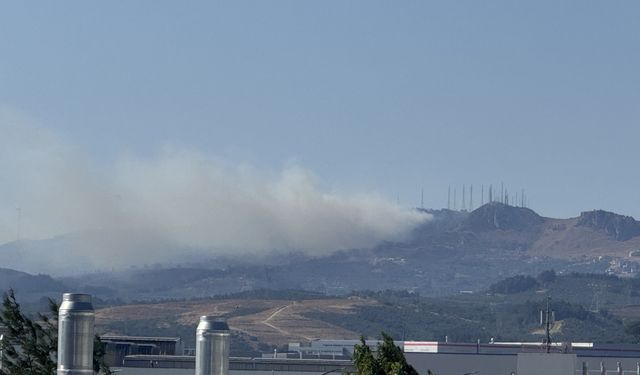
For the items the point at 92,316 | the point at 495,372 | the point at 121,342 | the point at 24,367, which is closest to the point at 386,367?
the point at 24,367

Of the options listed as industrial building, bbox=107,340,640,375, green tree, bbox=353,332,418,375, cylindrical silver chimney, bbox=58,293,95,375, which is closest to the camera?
cylindrical silver chimney, bbox=58,293,95,375

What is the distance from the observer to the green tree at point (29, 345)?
6475cm

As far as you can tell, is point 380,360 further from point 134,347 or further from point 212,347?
point 134,347

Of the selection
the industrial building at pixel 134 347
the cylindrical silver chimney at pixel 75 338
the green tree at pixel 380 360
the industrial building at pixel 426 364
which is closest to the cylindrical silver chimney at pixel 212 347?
the cylindrical silver chimney at pixel 75 338

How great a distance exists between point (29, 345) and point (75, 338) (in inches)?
797

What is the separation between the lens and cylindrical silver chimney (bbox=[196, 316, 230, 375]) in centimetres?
4994

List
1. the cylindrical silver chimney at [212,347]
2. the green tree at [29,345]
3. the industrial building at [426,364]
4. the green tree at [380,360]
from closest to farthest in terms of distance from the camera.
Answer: the cylindrical silver chimney at [212,347] < the green tree at [29,345] < the green tree at [380,360] < the industrial building at [426,364]

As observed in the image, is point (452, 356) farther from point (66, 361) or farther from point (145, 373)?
point (66, 361)

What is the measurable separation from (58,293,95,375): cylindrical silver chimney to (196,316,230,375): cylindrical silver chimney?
475cm

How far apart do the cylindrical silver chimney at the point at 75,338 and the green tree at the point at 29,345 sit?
59.3 ft

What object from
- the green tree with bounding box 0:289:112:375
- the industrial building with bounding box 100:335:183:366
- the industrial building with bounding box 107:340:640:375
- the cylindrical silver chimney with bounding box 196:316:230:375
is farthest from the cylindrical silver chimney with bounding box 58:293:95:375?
the industrial building with bounding box 100:335:183:366

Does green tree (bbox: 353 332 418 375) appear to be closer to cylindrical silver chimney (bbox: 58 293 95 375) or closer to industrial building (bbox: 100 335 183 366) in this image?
cylindrical silver chimney (bbox: 58 293 95 375)

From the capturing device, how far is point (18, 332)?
68.1m

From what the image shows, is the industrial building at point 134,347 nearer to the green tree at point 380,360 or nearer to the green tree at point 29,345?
the green tree at point 29,345
